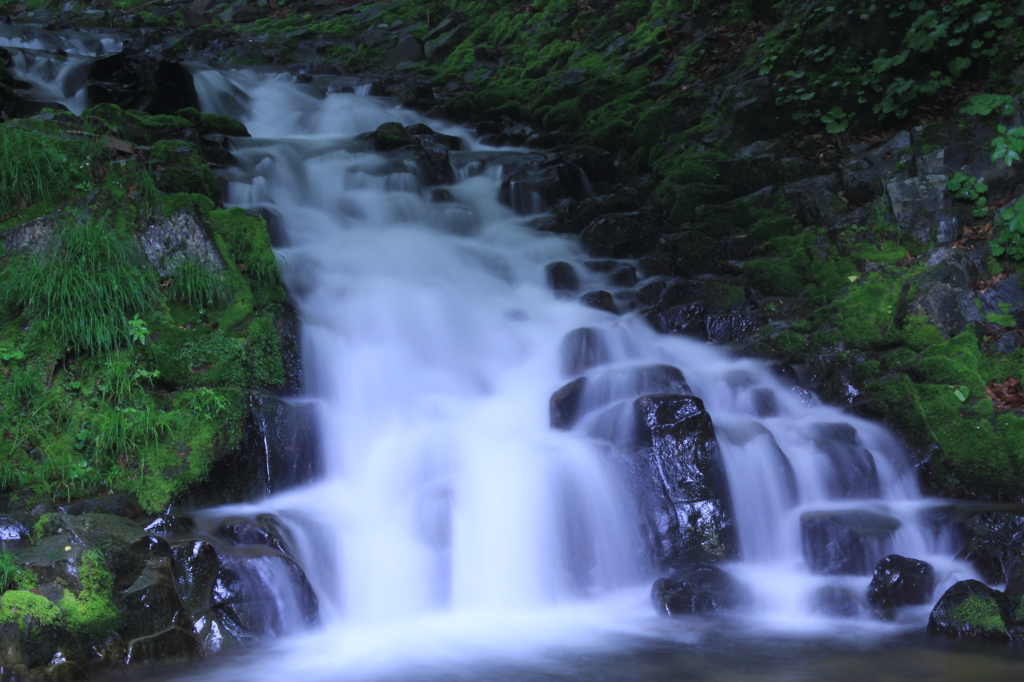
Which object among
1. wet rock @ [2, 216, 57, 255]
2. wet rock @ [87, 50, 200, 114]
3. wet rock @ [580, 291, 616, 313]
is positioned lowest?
wet rock @ [580, 291, 616, 313]

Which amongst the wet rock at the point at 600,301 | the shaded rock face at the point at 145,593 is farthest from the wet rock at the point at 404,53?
the shaded rock face at the point at 145,593

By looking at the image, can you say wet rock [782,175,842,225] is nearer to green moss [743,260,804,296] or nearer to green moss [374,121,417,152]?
green moss [743,260,804,296]

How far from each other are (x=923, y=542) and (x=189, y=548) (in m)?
4.48

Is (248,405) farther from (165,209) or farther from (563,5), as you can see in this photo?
(563,5)

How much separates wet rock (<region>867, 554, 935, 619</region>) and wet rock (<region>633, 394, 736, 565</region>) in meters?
0.94

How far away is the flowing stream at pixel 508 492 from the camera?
3.94 meters

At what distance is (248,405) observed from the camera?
4988 mm

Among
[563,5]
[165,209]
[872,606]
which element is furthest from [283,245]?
[563,5]

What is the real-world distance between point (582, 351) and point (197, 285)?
10.8ft

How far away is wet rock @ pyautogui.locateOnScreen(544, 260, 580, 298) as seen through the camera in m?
8.06

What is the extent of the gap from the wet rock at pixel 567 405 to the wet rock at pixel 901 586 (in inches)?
94.1

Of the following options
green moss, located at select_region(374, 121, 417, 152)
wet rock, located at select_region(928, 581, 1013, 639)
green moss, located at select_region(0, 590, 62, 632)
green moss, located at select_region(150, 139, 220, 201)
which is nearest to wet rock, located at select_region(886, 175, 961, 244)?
wet rock, located at select_region(928, 581, 1013, 639)

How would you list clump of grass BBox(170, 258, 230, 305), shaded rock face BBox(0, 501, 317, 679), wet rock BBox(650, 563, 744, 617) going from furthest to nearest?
clump of grass BBox(170, 258, 230, 305), wet rock BBox(650, 563, 744, 617), shaded rock face BBox(0, 501, 317, 679)

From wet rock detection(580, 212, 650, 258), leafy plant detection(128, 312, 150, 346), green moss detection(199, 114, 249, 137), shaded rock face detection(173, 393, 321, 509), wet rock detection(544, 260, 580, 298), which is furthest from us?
green moss detection(199, 114, 249, 137)
